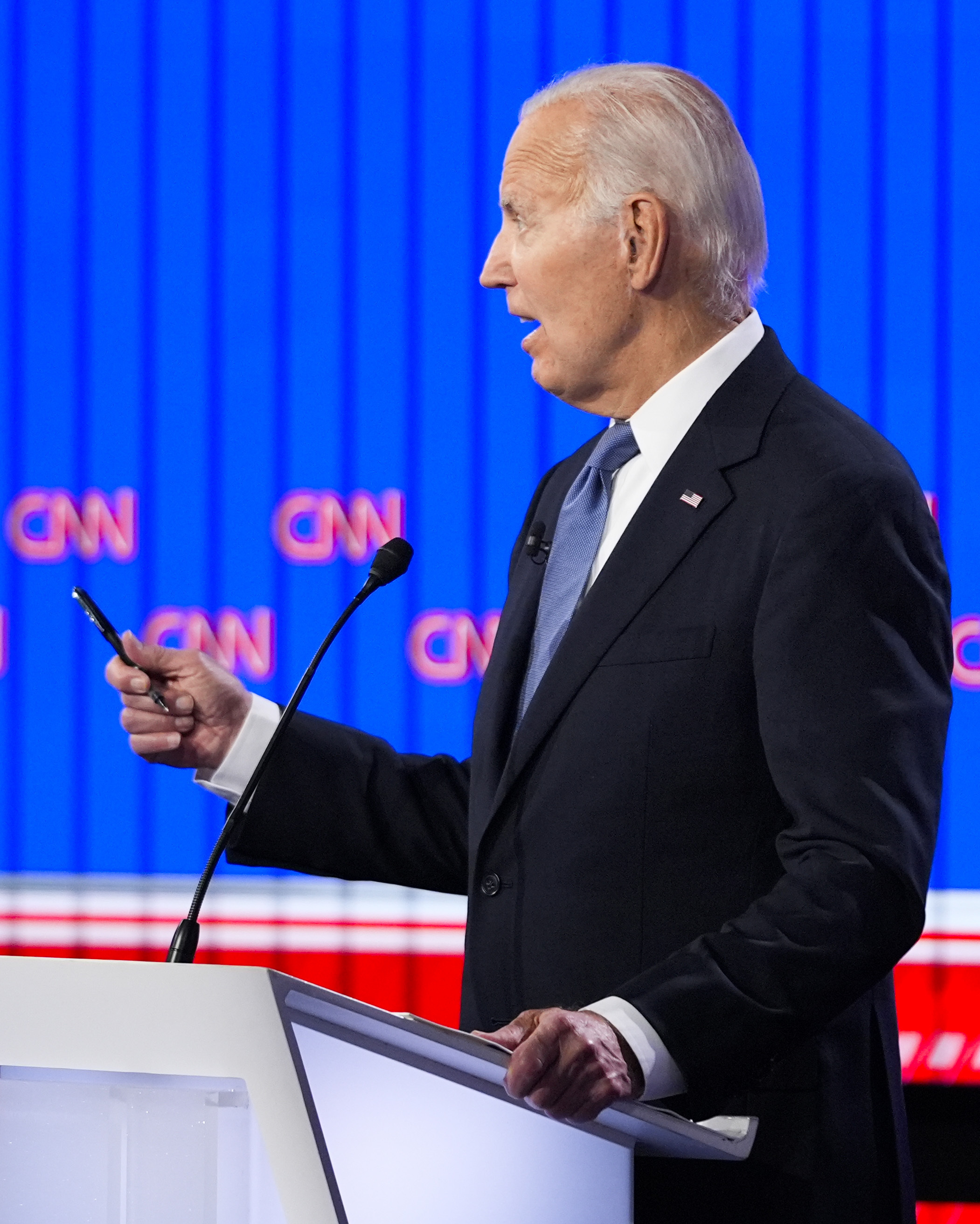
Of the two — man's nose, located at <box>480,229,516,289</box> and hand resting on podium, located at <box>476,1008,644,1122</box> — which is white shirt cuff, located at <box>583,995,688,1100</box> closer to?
hand resting on podium, located at <box>476,1008,644,1122</box>

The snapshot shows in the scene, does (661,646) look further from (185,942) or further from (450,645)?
(450,645)

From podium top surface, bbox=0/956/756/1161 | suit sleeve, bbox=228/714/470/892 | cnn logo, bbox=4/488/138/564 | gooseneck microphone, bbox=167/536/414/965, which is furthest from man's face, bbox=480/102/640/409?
cnn logo, bbox=4/488/138/564

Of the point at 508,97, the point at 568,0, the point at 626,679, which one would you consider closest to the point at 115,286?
the point at 508,97

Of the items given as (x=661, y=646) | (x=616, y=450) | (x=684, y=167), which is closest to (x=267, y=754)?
(x=661, y=646)

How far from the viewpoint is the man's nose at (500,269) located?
145cm

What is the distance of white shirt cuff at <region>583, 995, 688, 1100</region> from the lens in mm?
966

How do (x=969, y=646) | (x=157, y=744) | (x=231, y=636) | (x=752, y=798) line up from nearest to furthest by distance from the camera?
(x=752, y=798)
(x=157, y=744)
(x=969, y=646)
(x=231, y=636)

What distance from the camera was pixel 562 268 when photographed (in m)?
1.40

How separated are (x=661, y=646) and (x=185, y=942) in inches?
17.4

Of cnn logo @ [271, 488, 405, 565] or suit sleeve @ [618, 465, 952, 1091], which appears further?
Answer: cnn logo @ [271, 488, 405, 565]

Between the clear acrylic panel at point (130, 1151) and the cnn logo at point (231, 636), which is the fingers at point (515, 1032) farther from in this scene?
the cnn logo at point (231, 636)

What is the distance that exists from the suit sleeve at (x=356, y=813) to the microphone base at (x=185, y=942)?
398 millimetres

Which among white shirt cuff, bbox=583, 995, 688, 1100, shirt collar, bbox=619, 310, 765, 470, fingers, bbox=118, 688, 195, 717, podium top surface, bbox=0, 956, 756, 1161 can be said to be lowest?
white shirt cuff, bbox=583, 995, 688, 1100

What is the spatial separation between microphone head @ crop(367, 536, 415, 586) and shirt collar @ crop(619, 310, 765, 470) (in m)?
0.25
